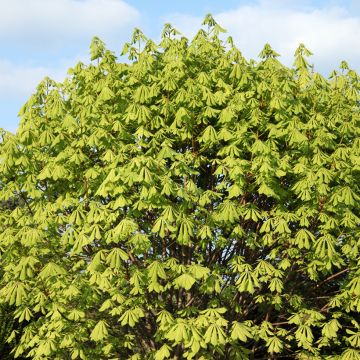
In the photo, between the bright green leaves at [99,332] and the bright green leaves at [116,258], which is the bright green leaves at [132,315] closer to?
the bright green leaves at [99,332]

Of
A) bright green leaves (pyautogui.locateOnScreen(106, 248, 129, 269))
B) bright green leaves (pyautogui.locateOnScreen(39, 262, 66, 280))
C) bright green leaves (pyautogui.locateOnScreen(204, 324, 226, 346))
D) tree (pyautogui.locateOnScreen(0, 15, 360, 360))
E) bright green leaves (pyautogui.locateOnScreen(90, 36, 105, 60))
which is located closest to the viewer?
bright green leaves (pyautogui.locateOnScreen(204, 324, 226, 346))

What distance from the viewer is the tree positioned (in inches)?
351

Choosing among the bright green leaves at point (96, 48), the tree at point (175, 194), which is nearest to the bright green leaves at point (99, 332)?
the tree at point (175, 194)

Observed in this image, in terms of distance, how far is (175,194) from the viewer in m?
8.52

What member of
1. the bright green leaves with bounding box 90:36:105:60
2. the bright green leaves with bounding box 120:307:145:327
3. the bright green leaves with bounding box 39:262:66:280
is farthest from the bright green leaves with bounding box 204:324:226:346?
the bright green leaves with bounding box 90:36:105:60

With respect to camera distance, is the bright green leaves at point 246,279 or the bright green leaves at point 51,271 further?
the bright green leaves at point 246,279

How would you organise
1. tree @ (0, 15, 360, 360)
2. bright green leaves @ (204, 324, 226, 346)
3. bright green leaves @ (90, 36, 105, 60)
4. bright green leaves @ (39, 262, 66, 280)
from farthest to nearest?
bright green leaves @ (90, 36, 105, 60)
tree @ (0, 15, 360, 360)
bright green leaves @ (39, 262, 66, 280)
bright green leaves @ (204, 324, 226, 346)

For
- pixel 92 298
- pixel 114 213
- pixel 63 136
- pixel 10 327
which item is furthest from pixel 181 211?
pixel 10 327

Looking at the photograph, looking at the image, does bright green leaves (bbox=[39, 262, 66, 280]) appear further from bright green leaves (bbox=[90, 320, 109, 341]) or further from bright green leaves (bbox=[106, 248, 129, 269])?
bright green leaves (bbox=[90, 320, 109, 341])

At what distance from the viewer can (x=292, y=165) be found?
1037cm

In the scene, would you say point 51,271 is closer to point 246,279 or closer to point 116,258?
point 116,258

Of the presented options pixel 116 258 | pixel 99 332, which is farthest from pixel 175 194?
pixel 99 332

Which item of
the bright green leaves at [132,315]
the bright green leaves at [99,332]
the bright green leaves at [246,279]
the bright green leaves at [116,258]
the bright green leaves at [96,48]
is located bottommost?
the bright green leaves at [99,332]

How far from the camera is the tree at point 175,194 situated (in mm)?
8914
